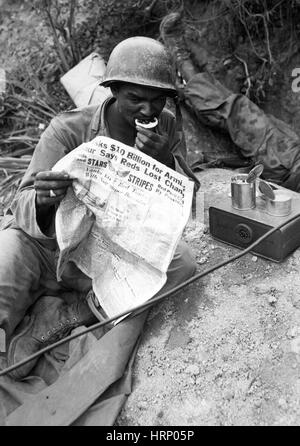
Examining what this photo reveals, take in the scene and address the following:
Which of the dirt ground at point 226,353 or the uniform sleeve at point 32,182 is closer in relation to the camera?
the dirt ground at point 226,353

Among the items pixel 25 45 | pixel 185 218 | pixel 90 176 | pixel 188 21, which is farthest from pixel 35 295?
pixel 25 45

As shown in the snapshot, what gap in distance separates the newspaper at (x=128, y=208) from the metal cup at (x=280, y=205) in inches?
16.9

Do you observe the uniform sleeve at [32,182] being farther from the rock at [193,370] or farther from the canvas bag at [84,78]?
the canvas bag at [84,78]

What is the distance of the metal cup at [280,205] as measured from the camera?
5.54 feet

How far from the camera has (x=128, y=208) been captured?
142 centimetres

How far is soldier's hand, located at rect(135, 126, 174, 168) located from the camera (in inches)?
54.6

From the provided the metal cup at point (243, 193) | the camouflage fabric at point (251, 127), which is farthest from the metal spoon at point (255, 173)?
the camouflage fabric at point (251, 127)

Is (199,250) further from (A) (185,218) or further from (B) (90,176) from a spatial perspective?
(B) (90,176)

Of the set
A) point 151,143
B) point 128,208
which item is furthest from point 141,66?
point 128,208

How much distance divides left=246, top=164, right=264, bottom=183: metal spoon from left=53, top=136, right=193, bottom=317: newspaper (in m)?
0.37

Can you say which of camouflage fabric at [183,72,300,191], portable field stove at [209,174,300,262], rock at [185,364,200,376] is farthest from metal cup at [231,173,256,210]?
camouflage fabric at [183,72,300,191]

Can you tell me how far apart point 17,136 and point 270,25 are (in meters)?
2.10

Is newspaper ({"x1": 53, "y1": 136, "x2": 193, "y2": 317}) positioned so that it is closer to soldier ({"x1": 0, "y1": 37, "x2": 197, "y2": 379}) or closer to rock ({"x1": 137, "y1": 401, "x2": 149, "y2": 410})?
soldier ({"x1": 0, "y1": 37, "x2": 197, "y2": 379})

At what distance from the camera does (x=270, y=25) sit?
3.07 m
